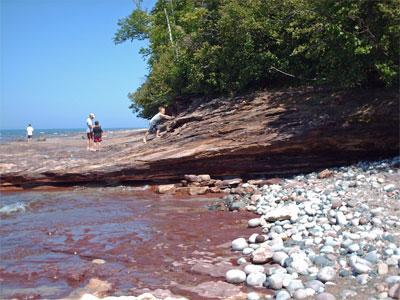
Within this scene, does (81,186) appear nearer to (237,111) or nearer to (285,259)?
(237,111)

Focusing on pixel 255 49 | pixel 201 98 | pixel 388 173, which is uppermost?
pixel 255 49

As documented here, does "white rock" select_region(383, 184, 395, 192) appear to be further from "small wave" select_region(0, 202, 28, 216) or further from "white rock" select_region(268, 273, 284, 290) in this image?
"small wave" select_region(0, 202, 28, 216)

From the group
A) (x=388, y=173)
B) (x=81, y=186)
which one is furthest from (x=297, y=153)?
(x=81, y=186)

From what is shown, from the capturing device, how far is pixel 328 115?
13.0 m

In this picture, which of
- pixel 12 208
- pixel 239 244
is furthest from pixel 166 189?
pixel 239 244

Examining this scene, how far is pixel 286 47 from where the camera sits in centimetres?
1485

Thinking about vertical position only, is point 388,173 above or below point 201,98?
below

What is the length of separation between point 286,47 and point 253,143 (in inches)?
154

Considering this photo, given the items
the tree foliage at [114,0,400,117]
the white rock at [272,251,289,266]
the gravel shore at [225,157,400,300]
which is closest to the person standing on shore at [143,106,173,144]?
the tree foliage at [114,0,400,117]

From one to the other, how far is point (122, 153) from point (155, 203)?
12.4ft

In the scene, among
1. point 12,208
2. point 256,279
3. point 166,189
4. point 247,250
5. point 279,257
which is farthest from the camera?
point 166,189

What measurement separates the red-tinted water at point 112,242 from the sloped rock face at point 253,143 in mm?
1779

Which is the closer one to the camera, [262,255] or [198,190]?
[262,255]

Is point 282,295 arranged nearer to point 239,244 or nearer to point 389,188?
point 239,244
